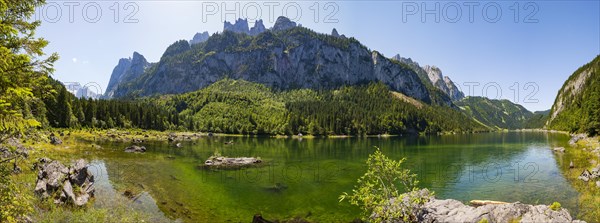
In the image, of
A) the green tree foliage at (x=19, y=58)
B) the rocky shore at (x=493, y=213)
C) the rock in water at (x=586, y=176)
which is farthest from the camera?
the rock in water at (x=586, y=176)

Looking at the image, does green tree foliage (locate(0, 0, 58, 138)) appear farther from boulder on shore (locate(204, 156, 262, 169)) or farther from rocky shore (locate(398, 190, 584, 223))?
boulder on shore (locate(204, 156, 262, 169))

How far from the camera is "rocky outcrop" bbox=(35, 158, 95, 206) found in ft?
103

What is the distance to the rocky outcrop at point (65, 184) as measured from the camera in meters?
31.5

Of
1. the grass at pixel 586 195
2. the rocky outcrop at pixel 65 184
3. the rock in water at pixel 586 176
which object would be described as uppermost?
the rocky outcrop at pixel 65 184

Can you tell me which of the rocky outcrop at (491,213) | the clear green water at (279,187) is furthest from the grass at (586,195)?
the rocky outcrop at (491,213)

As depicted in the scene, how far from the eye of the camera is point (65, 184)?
3331 cm

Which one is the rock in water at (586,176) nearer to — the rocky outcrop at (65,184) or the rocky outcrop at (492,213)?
the rocky outcrop at (492,213)

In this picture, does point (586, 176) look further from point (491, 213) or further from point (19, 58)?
point (19, 58)

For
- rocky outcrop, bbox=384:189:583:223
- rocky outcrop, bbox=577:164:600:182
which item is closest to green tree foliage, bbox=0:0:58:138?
rocky outcrop, bbox=384:189:583:223

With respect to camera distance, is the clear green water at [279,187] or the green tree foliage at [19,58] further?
the clear green water at [279,187]

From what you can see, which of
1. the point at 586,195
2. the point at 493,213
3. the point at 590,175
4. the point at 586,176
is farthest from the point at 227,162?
the point at 590,175

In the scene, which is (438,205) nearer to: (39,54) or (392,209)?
(392,209)

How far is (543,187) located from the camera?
48656 millimetres

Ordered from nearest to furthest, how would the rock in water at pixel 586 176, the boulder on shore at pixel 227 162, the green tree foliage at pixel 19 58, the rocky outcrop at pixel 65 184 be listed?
the green tree foliage at pixel 19 58 < the rocky outcrop at pixel 65 184 < the rock in water at pixel 586 176 < the boulder on shore at pixel 227 162
